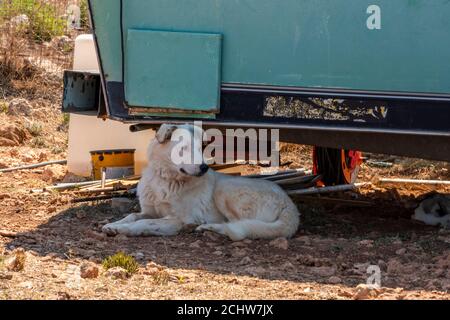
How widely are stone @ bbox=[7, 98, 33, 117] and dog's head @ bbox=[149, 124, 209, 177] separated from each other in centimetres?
527

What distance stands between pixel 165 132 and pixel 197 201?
67cm

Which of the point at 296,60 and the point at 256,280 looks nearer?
the point at 256,280

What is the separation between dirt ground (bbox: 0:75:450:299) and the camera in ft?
17.8

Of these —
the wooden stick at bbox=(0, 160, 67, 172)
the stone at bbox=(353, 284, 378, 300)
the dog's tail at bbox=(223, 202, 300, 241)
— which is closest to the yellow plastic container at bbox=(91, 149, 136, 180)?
the wooden stick at bbox=(0, 160, 67, 172)

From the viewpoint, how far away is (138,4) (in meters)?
6.90

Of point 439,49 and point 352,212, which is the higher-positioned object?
point 439,49

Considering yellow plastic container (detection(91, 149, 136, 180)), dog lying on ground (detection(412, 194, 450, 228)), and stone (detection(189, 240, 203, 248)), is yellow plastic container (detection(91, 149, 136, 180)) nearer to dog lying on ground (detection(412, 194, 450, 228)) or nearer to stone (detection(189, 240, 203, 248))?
stone (detection(189, 240, 203, 248))

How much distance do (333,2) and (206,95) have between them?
3.80 ft

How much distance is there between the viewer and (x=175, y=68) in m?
6.85

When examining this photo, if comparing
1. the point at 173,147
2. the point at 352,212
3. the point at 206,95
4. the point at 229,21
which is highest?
the point at 229,21

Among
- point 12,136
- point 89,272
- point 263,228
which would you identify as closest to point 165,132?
point 263,228

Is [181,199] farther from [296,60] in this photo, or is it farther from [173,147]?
[296,60]

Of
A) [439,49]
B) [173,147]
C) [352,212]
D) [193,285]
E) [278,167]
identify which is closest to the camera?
[193,285]

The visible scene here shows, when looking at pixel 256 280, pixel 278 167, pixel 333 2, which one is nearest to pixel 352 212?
pixel 278 167
